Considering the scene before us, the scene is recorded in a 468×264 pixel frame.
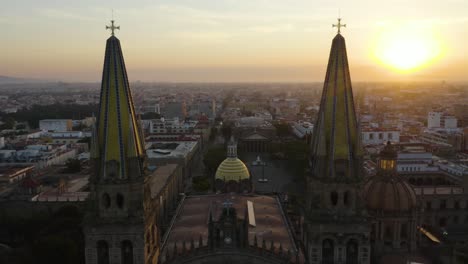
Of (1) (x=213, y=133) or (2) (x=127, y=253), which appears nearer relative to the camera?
(2) (x=127, y=253)

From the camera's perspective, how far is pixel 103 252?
26.8 meters

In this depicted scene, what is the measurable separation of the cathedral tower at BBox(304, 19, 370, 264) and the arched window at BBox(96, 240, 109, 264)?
12551 mm

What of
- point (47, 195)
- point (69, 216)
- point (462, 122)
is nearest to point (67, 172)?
point (47, 195)

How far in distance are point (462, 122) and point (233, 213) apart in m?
152

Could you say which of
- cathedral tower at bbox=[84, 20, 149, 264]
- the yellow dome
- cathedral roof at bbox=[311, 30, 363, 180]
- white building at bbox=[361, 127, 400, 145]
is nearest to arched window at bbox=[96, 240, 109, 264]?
cathedral tower at bbox=[84, 20, 149, 264]

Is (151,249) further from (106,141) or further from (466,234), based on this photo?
(466,234)

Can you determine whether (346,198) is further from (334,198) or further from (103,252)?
(103,252)

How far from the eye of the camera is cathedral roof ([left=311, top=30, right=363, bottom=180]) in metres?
26.4

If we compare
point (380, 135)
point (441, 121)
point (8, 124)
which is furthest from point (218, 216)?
point (8, 124)

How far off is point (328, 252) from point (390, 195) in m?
11.9

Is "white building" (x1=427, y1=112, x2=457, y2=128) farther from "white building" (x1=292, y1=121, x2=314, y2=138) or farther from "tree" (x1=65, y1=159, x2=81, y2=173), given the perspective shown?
"tree" (x1=65, y1=159, x2=81, y2=173)

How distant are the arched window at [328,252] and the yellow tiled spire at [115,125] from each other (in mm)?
12322

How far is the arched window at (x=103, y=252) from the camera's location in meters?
26.6

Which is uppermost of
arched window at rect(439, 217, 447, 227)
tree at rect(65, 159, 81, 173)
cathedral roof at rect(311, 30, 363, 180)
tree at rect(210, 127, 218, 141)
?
cathedral roof at rect(311, 30, 363, 180)
